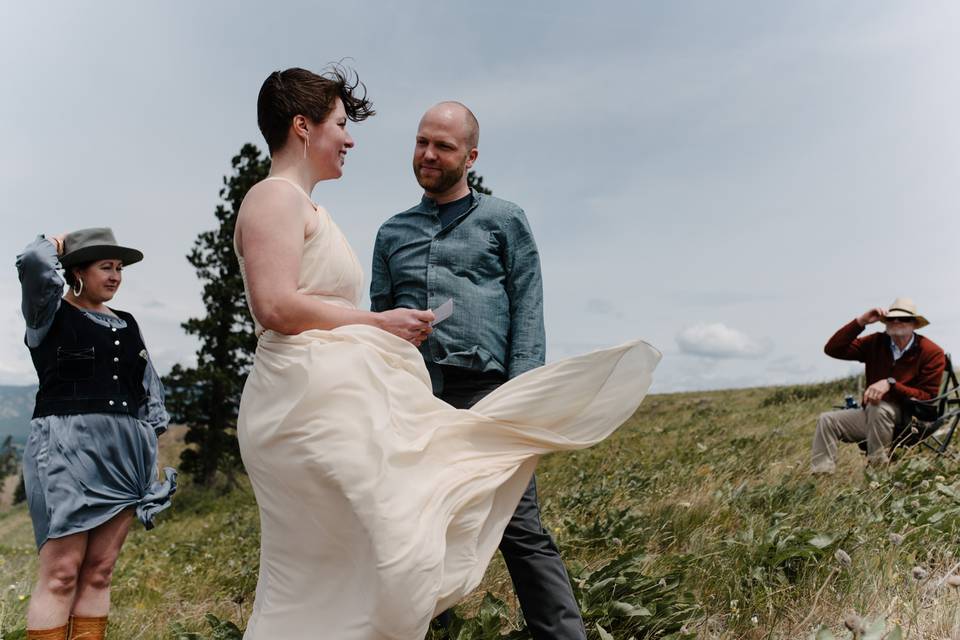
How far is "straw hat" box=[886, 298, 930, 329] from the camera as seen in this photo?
331 inches

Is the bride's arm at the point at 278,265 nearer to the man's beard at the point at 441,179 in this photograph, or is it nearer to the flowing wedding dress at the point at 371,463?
the flowing wedding dress at the point at 371,463

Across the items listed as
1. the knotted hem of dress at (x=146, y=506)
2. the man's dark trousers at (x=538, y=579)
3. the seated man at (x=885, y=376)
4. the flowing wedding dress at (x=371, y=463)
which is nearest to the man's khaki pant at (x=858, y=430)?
the seated man at (x=885, y=376)

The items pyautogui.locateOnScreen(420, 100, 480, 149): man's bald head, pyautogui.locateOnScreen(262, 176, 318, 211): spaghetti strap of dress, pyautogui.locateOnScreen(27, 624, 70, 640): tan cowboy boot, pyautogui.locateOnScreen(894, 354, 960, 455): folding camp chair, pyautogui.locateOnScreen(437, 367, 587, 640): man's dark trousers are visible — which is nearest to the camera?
pyautogui.locateOnScreen(262, 176, 318, 211): spaghetti strap of dress

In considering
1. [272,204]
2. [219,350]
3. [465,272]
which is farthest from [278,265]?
[219,350]

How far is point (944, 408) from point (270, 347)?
320 inches

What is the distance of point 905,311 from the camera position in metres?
8.52

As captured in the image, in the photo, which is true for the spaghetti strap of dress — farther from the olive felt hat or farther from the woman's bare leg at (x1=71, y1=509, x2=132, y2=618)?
the woman's bare leg at (x1=71, y1=509, x2=132, y2=618)

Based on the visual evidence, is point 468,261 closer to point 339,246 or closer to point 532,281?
point 532,281

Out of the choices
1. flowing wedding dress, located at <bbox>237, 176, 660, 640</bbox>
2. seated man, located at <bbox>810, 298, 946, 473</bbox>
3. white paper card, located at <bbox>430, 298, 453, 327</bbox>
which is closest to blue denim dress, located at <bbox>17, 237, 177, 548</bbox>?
flowing wedding dress, located at <bbox>237, 176, 660, 640</bbox>

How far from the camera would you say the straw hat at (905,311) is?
841 cm

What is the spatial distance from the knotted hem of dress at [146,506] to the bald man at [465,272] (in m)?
1.71

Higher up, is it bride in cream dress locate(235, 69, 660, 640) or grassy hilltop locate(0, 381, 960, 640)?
bride in cream dress locate(235, 69, 660, 640)

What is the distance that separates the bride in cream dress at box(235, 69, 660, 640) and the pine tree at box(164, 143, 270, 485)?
64.4ft

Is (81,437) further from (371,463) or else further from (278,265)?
(371,463)
